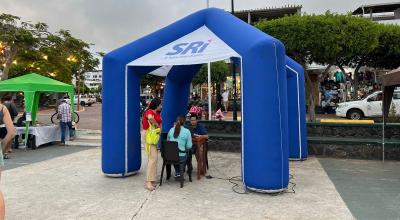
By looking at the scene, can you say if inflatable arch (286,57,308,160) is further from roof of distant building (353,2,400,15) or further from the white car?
roof of distant building (353,2,400,15)

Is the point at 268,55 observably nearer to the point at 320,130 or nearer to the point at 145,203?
the point at 145,203

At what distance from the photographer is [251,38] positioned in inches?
251

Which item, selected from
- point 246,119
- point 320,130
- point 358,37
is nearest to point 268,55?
point 246,119

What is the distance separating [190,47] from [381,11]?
5160 centimetres

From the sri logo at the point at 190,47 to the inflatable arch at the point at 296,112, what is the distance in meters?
3.03

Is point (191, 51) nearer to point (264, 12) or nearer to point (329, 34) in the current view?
point (329, 34)

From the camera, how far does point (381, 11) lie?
50.8m

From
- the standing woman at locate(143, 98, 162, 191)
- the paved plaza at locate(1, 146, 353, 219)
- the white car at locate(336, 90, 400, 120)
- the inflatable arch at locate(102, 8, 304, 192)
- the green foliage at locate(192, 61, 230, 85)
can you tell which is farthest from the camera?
the green foliage at locate(192, 61, 230, 85)

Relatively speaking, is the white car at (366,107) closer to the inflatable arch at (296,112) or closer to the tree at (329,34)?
the tree at (329,34)

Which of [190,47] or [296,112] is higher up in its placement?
[190,47]

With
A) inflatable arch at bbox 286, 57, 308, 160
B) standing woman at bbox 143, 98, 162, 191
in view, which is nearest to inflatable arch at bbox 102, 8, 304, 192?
standing woman at bbox 143, 98, 162, 191

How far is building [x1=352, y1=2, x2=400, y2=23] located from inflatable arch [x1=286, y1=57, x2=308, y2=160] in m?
43.9

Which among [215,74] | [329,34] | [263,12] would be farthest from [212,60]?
[263,12]

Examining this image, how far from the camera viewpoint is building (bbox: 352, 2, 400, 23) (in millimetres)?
48031
